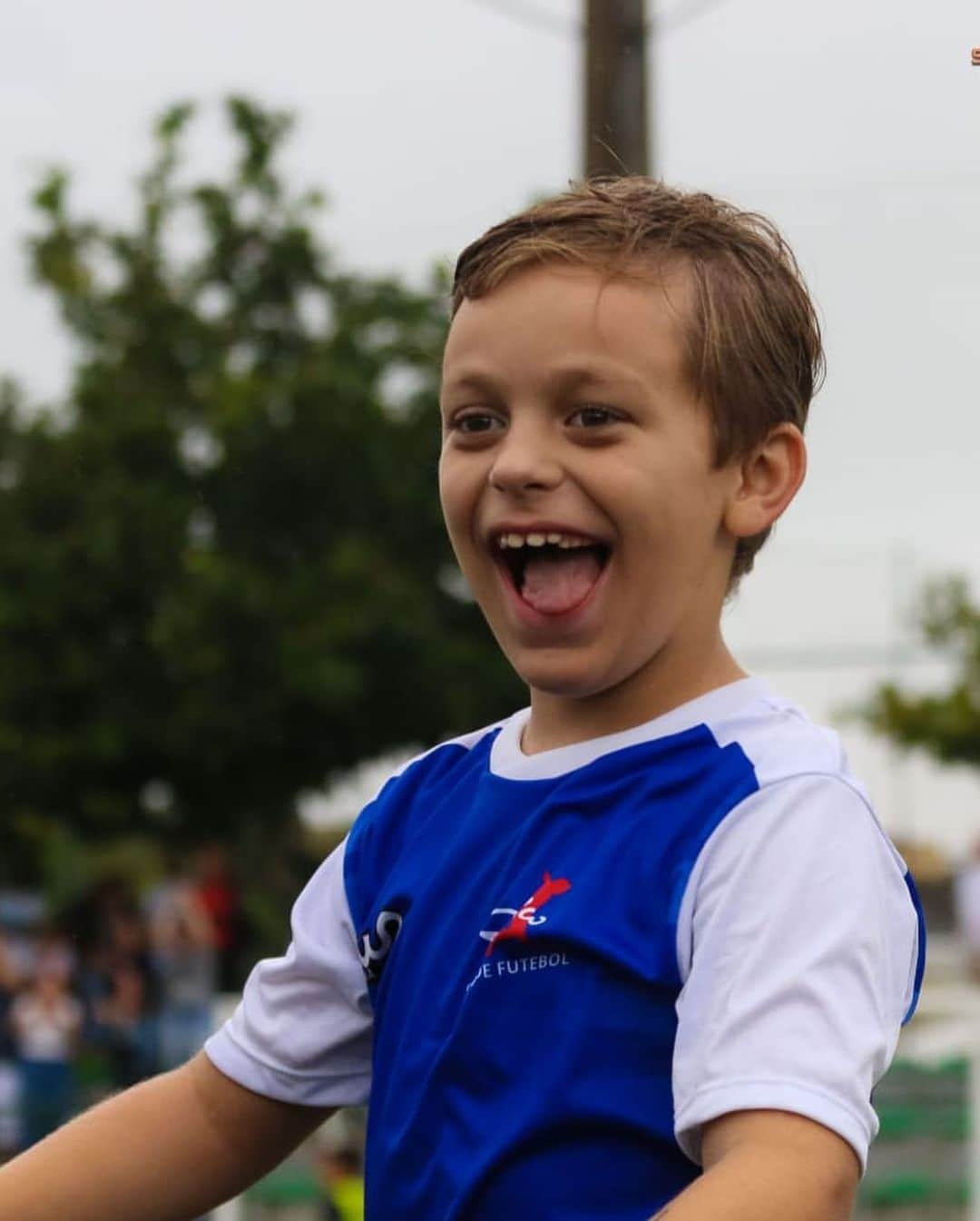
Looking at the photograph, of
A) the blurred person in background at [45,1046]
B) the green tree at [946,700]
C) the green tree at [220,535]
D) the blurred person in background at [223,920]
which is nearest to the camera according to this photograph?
the blurred person in background at [45,1046]

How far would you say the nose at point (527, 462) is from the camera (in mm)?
1939

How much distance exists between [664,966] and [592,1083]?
0.35 feet

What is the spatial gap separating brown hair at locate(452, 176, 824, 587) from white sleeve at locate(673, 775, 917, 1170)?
1.14ft

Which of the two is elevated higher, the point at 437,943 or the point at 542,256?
the point at 542,256

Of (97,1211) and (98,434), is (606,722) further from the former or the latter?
(98,434)

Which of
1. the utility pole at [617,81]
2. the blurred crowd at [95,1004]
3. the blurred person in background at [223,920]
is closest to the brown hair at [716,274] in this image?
the utility pole at [617,81]

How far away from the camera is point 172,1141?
2164 mm

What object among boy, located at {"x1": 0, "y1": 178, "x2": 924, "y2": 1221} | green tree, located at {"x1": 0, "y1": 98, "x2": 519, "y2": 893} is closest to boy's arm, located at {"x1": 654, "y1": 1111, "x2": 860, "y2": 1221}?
boy, located at {"x1": 0, "y1": 178, "x2": 924, "y2": 1221}

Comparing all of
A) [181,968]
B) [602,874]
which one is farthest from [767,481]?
[181,968]

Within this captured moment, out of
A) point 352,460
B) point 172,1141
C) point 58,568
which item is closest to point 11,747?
point 58,568

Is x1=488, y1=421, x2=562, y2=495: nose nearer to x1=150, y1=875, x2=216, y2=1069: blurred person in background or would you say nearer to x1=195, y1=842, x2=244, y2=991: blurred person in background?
x1=150, y1=875, x2=216, y2=1069: blurred person in background

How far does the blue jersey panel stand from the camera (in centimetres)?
185

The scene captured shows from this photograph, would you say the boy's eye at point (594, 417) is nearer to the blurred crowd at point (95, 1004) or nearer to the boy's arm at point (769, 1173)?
the boy's arm at point (769, 1173)

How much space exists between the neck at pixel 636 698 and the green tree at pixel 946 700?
3086 centimetres
